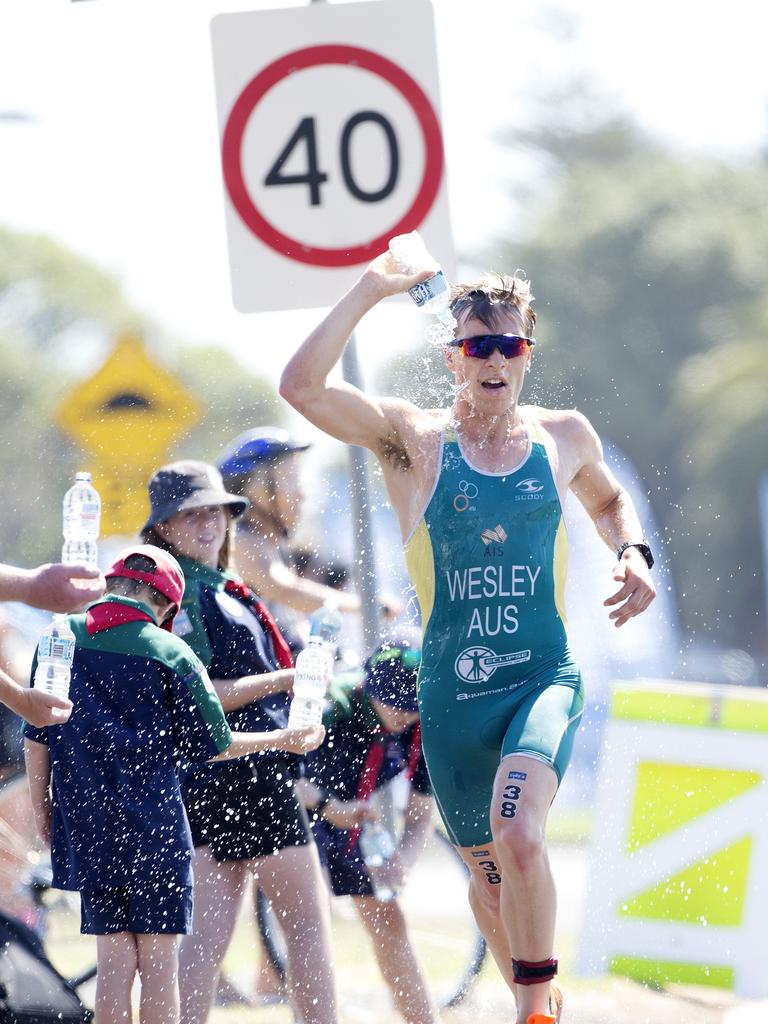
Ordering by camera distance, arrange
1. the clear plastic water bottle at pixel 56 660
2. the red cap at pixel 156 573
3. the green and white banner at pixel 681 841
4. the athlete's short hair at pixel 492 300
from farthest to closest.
Result: the green and white banner at pixel 681 841
the athlete's short hair at pixel 492 300
the red cap at pixel 156 573
the clear plastic water bottle at pixel 56 660

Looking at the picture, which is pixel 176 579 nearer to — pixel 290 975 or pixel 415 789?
pixel 290 975

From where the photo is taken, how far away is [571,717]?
5457 millimetres

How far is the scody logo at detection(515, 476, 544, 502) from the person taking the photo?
5594mm

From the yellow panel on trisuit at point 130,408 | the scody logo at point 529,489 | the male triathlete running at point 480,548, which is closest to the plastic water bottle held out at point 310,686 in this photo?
the male triathlete running at point 480,548

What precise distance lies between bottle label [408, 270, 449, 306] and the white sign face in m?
1.25

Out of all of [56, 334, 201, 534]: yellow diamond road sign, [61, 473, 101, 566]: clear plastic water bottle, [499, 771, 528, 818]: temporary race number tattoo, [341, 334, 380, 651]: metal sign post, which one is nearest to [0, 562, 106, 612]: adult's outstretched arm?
[61, 473, 101, 566]: clear plastic water bottle

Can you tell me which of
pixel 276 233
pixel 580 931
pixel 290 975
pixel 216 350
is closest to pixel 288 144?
pixel 276 233

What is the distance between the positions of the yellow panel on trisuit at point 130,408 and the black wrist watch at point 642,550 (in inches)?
120

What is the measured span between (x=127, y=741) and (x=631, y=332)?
55959 mm

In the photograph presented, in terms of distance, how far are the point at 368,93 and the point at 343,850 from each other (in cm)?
284

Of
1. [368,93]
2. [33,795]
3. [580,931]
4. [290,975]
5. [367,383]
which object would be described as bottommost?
Answer: [580,931]

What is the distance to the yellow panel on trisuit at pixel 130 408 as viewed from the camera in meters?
8.30

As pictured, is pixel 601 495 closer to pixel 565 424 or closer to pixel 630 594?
pixel 565 424

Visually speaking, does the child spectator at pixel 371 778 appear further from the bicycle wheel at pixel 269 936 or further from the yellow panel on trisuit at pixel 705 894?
the yellow panel on trisuit at pixel 705 894
